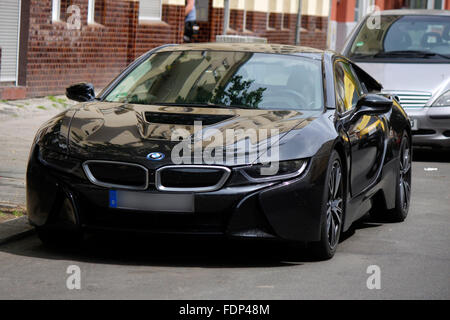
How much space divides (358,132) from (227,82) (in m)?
1.00

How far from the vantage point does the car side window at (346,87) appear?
7842mm

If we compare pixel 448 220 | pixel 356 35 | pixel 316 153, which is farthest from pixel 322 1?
pixel 316 153

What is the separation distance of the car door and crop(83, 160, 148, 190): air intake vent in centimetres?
169

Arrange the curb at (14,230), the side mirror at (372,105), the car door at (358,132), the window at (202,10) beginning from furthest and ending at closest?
the window at (202,10) → the side mirror at (372,105) → the car door at (358,132) → the curb at (14,230)

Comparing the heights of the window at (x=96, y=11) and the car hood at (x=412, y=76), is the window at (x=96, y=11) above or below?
above

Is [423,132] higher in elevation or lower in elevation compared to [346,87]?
lower

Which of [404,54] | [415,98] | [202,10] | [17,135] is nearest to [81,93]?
[17,135]

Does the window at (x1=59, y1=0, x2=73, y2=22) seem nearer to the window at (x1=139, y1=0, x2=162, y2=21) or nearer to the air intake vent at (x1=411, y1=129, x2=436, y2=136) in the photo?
the window at (x1=139, y1=0, x2=162, y2=21)

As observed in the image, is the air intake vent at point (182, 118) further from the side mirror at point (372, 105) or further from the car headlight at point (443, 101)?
the car headlight at point (443, 101)

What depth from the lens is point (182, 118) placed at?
707cm

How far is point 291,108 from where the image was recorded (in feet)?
24.6

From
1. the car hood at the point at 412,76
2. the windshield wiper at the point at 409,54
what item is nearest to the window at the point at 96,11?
the windshield wiper at the point at 409,54

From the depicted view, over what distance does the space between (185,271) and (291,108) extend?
63.2 inches

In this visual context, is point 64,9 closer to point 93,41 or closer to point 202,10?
point 93,41
